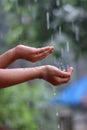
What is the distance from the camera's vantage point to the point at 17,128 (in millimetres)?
3277

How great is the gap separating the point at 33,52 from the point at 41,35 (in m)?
2.50

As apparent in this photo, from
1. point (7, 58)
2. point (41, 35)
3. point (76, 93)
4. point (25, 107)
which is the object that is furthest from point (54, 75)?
point (76, 93)

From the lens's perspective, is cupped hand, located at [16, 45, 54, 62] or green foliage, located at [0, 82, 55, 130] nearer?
cupped hand, located at [16, 45, 54, 62]

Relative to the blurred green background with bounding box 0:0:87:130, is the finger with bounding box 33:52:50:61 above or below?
above

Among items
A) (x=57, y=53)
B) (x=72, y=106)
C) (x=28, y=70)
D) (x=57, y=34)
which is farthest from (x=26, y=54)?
(x=72, y=106)

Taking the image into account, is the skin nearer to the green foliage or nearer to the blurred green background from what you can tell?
the green foliage

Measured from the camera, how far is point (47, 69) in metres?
1.54

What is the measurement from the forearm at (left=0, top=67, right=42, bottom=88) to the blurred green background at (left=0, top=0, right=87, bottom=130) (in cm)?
191

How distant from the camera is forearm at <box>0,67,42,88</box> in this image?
1.52 meters

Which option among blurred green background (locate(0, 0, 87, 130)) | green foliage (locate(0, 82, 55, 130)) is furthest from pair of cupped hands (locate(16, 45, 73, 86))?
blurred green background (locate(0, 0, 87, 130))

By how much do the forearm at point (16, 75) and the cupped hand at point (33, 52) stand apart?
81 millimetres

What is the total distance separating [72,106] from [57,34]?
108 inches

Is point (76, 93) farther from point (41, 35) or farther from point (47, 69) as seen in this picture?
point (47, 69)

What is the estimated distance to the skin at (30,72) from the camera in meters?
1.52
